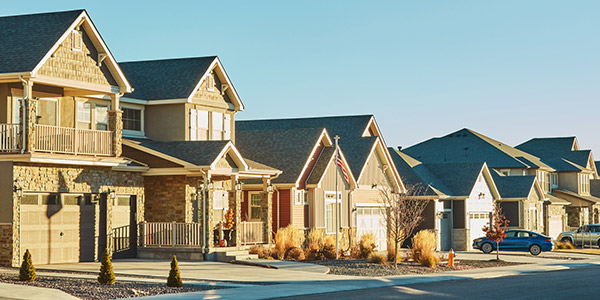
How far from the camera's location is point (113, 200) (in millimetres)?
34062

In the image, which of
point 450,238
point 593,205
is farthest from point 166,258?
point 593,205

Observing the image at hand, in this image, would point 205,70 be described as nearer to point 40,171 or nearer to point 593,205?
point 40,171

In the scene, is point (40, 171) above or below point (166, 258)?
above

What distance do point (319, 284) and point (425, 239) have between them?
11.6 metres

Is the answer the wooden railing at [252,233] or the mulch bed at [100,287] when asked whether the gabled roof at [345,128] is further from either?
the mulch bed at [100,287]

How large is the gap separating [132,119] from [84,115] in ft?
12.6

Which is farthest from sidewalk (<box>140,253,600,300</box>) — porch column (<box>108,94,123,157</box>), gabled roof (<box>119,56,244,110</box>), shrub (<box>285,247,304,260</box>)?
gabled roof (<box>119,56,244,110</box>)

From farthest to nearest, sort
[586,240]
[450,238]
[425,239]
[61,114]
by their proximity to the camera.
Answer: [586,240], [450,238], [425,239], [61,114]

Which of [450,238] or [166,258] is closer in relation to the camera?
[166,258]

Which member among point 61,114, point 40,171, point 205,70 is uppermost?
point 205,70

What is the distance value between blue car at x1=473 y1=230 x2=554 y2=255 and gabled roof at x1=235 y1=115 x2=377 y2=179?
362 inches

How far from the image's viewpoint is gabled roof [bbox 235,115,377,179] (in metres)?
48.3

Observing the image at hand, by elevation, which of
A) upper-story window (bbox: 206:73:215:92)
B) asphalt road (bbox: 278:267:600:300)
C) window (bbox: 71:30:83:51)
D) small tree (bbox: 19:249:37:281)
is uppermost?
window (bbox: 71:30:83:51)

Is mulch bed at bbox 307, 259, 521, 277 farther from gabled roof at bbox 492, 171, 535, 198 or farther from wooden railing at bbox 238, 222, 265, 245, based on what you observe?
gabled roof at bbox 492, 171, 535, 198
